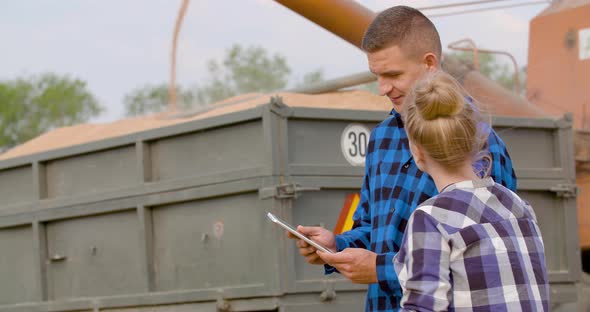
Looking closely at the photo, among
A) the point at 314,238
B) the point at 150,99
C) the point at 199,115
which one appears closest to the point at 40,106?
the point at 150,99

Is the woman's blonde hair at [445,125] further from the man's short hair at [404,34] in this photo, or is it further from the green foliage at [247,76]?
the green foliage at [247,76]

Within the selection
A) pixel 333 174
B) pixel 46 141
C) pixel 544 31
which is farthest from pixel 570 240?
pixel 46 141

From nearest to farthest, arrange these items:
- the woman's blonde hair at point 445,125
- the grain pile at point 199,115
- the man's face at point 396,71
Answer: the woman's blonde hair at point 445,125
the man's face at point 396,71
the grain pile at point 199,115

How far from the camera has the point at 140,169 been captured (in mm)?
5164

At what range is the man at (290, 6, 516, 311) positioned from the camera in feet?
8.84

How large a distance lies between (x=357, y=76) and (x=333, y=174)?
1589 millimetres

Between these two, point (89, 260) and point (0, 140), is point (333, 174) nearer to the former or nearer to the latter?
point (89, 260)

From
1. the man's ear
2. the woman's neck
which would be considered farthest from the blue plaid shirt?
the woman's neck

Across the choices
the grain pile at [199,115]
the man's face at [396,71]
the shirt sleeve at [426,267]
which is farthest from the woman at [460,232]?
the grain pile at [199,115]

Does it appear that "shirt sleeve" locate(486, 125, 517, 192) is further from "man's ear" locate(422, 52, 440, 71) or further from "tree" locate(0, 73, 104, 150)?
"tree" locate(0, 73, 104, 150)

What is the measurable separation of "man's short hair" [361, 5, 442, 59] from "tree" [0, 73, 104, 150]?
2362 cm

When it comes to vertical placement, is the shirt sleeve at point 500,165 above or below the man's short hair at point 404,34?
below

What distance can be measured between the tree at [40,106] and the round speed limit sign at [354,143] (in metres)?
21.8

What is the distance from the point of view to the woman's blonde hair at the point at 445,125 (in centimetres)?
223
